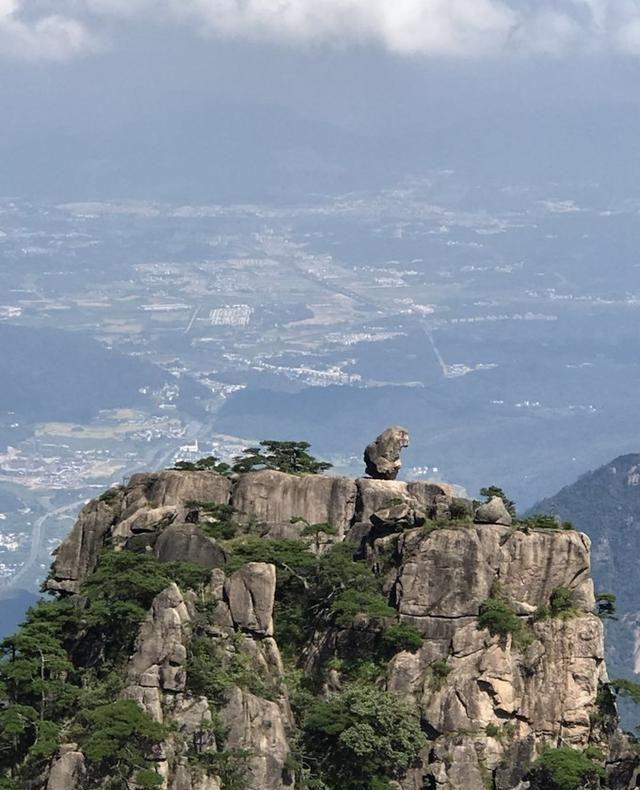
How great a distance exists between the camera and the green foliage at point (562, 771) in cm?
6212

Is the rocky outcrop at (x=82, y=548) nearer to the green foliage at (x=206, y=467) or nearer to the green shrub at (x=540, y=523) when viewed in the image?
the green foliage at (x=206, y=467)

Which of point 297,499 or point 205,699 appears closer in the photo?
point 205,699

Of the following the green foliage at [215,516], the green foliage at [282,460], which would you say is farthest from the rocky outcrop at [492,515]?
the green foliage at [282,460]

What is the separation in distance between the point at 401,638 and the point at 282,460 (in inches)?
769

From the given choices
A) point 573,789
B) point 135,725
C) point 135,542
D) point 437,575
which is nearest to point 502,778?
point 573,789

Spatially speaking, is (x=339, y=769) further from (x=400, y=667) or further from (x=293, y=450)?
(x=293, y=450)

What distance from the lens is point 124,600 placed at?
66.2m

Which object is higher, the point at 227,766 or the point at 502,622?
the point at 502,622

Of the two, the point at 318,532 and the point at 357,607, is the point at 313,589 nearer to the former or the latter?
the point at 357,607

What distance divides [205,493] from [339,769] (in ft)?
55.3

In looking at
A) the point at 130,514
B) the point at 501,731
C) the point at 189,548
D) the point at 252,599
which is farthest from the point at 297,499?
the point at 501,731

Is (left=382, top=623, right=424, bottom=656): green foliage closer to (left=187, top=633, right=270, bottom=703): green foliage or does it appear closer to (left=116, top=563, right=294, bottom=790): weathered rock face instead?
(left=116, top=563, right=294, bottom=790): weathered rock face

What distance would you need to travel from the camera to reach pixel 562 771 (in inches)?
2451

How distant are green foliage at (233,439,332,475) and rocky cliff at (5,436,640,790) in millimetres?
8694
